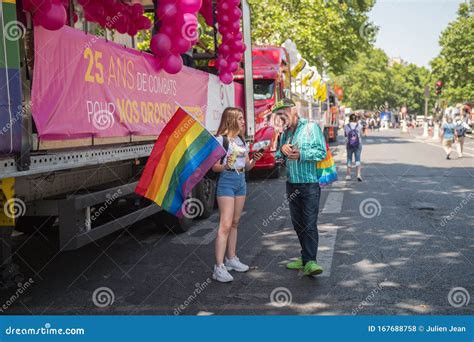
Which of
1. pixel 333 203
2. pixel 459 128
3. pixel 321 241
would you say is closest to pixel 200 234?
pixel 321 241

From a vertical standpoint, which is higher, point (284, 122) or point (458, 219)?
point (284, 122)

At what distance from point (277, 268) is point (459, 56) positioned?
54131 millimetres

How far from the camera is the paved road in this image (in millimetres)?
4914

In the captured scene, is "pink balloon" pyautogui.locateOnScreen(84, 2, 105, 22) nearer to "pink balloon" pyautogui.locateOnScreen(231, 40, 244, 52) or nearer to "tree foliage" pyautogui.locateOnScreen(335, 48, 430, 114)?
"pink balloon" pyautogui.locateOnScreen(231, 40, 244, 52)

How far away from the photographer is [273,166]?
15.3 meters

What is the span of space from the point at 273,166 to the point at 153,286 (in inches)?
393

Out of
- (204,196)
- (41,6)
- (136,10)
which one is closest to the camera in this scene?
(41,6)

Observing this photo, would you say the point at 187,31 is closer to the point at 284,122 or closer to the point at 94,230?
the point at 284,122

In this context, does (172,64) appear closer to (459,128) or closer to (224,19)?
(224,19)

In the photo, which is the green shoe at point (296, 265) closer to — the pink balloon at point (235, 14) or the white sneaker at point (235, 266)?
the white sneaker at point (235, 266)

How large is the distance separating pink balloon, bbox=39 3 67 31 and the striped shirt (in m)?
2.57

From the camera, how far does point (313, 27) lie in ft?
99.9

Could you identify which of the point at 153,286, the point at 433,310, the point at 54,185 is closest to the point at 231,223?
the point at 153,286

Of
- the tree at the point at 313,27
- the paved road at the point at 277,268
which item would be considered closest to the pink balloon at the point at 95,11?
the paved road at the point at 277,268
